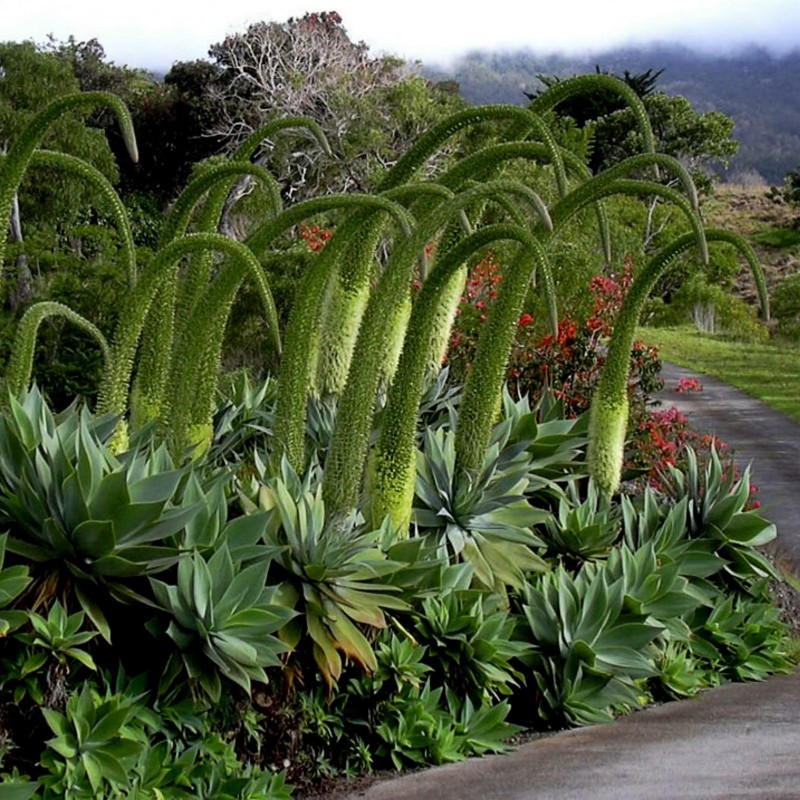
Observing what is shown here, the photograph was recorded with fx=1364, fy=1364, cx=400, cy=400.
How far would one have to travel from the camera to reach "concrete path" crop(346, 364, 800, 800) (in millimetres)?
4781

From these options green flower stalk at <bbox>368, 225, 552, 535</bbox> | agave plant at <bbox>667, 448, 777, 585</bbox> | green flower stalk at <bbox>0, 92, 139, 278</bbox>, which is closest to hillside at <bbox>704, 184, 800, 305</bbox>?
agave plant at <bbox>667, 448, 777, 585</bbox>

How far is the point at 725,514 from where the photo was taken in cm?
737

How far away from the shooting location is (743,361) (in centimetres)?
2589

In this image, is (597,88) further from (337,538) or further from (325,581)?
(325,581)

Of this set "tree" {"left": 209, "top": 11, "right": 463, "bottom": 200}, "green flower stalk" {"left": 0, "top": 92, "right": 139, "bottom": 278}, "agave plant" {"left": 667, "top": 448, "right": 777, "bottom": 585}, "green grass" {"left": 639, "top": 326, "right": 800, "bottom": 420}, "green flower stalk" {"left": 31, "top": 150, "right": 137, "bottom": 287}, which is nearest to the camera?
"green flower stalk" {"left": 0, "top": 92, "right": 139, "bottom": 278}

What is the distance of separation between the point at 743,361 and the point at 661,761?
21542mm

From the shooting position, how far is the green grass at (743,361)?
20.8 m

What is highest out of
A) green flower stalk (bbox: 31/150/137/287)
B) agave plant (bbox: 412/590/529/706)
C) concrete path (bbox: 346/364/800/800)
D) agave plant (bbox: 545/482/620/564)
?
green flower stalk (bbox: 31/150/137/287)

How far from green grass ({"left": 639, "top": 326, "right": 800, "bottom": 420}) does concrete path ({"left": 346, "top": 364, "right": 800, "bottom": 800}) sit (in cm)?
1256

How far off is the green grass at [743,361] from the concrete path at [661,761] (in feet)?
41.2

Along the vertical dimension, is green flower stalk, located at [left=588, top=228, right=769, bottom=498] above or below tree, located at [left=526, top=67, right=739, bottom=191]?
below

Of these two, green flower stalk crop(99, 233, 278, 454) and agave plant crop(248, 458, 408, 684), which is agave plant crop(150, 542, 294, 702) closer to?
agave plant crop(248, 458, 408, 684)

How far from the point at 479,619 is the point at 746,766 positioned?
4.09ft

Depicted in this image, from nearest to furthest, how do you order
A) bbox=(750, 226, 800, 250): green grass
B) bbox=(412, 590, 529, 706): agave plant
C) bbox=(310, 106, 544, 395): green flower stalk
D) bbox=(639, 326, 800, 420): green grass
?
bbox=(412, 590, 529, 706): agave plant → bbox=(310, 106, 544, 395): green flower stalk → bbox=(639, 326, 800, 420): green grass → bbox=(750, 226, 800, 250): green grass
